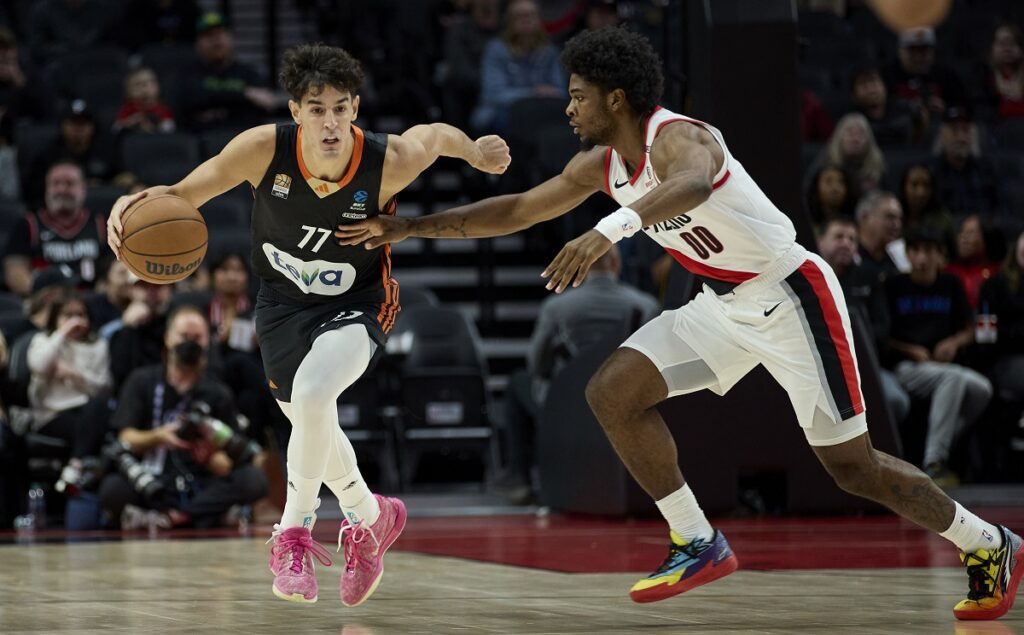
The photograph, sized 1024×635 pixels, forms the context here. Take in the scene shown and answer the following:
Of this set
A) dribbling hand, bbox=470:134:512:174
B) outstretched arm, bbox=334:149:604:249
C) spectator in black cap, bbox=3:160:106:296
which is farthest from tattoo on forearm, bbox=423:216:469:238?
spectator in black cap, bbox=3:160:106:296

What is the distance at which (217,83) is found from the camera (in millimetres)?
12070

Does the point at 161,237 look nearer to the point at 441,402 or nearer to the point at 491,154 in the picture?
the point at 491,154

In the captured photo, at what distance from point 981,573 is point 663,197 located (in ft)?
4.95

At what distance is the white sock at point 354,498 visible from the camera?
5309 millimetres

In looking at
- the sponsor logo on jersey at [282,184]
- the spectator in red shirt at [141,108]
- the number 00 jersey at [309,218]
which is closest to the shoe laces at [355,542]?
A: the number 00 jersey at [309,218]

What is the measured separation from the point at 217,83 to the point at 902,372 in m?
5.63

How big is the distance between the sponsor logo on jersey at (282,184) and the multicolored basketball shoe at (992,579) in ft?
7.89

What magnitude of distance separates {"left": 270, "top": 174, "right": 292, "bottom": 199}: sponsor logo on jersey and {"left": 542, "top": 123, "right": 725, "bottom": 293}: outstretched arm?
1.07 metres

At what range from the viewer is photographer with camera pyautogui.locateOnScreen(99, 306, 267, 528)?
872cm

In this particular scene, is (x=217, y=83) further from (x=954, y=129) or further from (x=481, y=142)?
(x=481, y=142)

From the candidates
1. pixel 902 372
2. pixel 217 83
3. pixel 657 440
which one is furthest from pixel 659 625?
pixel 217 83

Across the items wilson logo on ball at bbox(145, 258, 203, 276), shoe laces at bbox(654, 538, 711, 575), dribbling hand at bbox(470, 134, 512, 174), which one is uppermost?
dribbling hand at bbox(470, 134, 512, 174)

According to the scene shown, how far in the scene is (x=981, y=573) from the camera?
4770mm

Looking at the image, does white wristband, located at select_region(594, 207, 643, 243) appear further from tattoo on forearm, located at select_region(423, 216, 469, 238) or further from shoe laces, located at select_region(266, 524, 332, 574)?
shoe laces, located at select_region(266, 524, 332, 574)
